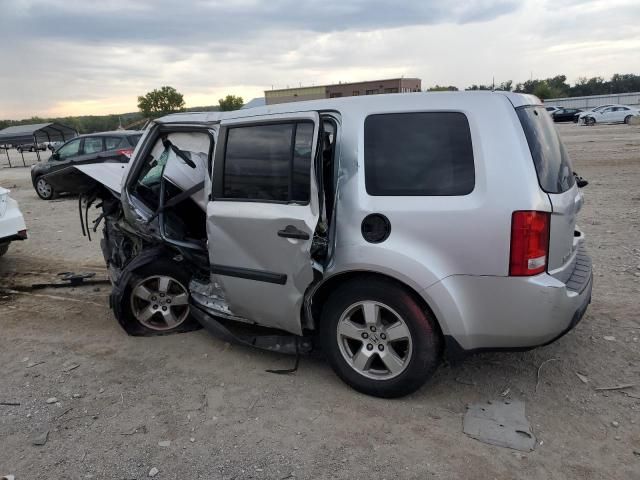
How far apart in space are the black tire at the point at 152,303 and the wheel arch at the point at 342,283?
141cm

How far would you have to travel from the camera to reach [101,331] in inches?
181

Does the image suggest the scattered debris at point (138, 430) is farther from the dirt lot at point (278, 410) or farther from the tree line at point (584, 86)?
the tree line at point (584, 86)

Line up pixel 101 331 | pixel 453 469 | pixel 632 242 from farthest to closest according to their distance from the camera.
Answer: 1. pixel 632 242
2. pixel 101 331
3. pixel 453 469

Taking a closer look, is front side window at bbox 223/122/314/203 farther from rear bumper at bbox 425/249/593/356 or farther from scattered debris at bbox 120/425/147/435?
scattered debris at bbox 120/425/147/435

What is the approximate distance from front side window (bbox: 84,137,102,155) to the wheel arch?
12311 millimetres

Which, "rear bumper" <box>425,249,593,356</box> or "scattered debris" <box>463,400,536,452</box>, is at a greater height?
"rear bumper" <box>425,249,593,356</box>

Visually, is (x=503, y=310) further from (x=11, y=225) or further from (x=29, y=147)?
(x=29, y=147)

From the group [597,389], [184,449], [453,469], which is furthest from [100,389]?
[597,389]

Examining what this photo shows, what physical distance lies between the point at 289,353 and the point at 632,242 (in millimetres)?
5019

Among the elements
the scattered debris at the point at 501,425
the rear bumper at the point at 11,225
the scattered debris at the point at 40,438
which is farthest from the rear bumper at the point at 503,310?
the rear bumper at the point at 11,225

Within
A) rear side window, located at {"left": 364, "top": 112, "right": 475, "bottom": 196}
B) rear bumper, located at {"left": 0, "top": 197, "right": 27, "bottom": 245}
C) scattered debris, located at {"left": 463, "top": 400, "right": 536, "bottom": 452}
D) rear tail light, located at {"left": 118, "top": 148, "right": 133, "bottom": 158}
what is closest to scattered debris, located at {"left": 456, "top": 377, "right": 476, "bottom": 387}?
scattered debris, located at {"left": 463, "top": 400, "right": 536, "bottom": 452}

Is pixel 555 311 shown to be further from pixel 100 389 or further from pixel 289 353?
pixel 100 389

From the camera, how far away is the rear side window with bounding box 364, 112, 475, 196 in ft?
9.48

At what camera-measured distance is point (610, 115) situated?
1384 inches
